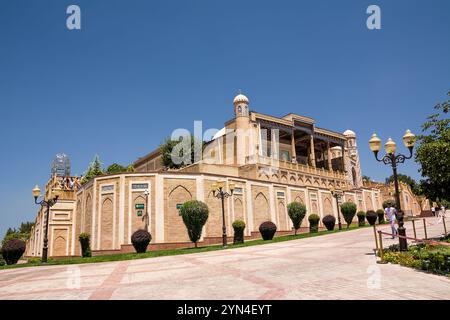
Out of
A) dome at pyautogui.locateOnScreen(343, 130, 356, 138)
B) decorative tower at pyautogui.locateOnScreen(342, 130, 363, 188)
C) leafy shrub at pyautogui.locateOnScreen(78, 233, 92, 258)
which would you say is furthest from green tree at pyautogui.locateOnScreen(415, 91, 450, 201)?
dome at pyautogui.locateOnScreen(343, 130, 356, 138)

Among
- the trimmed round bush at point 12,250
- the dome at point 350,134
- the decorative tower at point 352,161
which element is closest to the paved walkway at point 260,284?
the trimmed round bush at point 12,250

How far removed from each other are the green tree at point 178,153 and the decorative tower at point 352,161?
2366cm

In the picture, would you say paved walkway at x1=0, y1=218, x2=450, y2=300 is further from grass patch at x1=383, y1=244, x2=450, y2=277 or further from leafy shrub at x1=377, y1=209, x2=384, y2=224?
leafy shrub at x1=377, y1=209, x2=384, y2=224

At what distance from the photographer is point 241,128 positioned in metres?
42.1

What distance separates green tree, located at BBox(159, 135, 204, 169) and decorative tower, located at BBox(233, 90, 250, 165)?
8293 mm

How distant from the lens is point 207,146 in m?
48.4

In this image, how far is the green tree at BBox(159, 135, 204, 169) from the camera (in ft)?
162

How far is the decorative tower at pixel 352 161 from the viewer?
185ft

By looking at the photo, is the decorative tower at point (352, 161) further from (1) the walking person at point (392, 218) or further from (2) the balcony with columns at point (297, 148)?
(1) the walking person at point (392, 218)

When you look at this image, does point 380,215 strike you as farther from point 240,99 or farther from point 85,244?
point 85,244

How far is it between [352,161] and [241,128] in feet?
87.4

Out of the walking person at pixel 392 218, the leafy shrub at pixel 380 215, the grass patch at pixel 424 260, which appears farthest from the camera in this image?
the leafy shrub at pixel 380 215

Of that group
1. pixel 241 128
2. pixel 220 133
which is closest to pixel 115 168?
pixel 220 133
